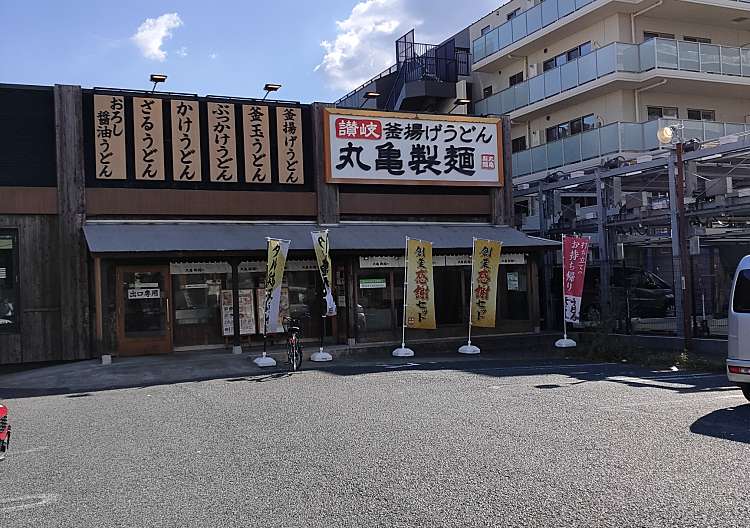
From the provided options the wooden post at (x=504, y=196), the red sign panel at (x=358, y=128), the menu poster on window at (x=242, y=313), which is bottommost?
the menu poster on window at (x=242, y=313)

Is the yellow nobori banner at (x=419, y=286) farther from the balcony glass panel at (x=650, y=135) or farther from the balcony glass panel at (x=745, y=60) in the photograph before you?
the balcony glass panel at (x=745, y=60)

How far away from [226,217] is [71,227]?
3.50 m

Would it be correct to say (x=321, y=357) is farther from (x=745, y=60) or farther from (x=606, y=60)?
(x=745, y=60)

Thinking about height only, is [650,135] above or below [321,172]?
above

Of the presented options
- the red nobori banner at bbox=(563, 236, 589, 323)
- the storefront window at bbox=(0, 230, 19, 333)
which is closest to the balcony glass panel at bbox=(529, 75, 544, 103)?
the red nobori banner at bbox=(563, 236, 589, 323)

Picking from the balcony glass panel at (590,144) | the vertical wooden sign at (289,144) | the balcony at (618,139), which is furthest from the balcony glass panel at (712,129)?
the vertical wooden sign at (289,144)

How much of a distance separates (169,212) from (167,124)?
208cm

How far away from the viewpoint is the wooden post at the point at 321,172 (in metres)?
18.6

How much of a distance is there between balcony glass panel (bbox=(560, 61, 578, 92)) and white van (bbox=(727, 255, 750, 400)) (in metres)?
16.6

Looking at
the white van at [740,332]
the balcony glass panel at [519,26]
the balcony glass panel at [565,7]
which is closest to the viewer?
the white van at [740,332]

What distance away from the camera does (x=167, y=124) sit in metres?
17.2

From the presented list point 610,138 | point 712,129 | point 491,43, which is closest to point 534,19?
point 491,43

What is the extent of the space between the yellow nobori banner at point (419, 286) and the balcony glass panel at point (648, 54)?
11415 millimetres

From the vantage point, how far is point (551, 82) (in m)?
26.0
